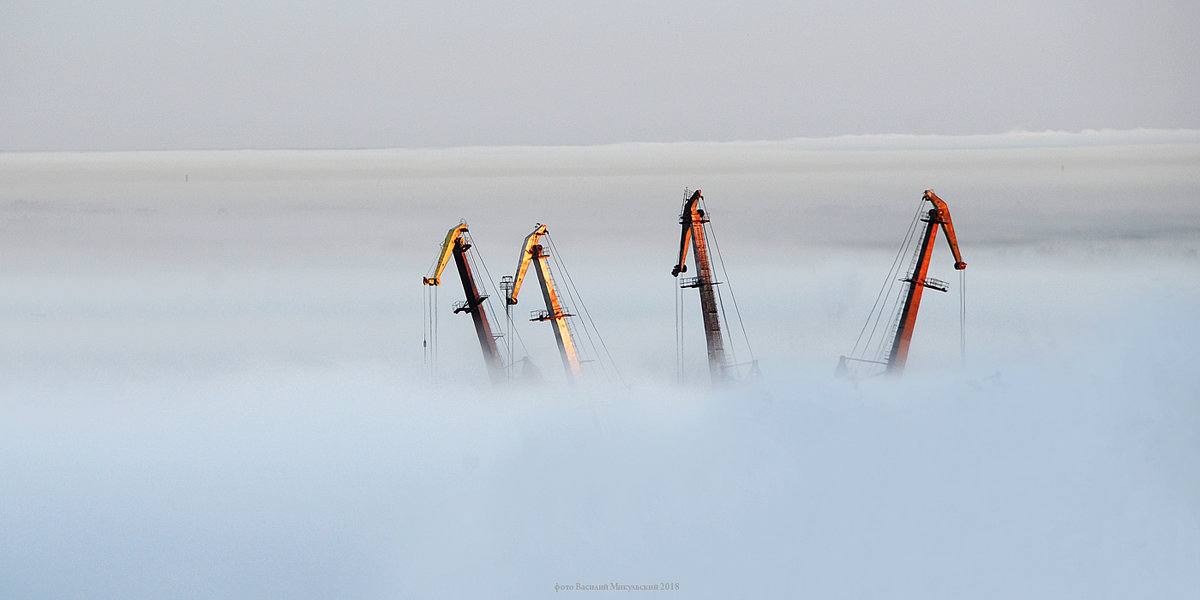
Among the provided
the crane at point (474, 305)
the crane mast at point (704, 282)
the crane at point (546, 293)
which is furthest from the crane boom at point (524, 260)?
the crane mast at point (704, 282)

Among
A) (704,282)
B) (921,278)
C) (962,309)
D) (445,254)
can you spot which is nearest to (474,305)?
(445,254)

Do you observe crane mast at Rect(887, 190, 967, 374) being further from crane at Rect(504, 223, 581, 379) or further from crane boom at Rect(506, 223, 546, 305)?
crane boom at Rect(506, 223, 546, 305)

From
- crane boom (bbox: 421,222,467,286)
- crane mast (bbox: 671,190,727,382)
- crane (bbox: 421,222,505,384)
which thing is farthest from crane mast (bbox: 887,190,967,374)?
crane boom (bbox: 421,222,467,286)

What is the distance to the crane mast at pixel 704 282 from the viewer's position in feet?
26.5

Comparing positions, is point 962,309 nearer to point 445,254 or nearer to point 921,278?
point 921,278

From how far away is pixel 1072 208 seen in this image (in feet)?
26.8

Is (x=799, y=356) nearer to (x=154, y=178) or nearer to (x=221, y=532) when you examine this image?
(x=221, y=532)

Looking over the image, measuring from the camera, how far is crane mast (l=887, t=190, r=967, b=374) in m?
7.99

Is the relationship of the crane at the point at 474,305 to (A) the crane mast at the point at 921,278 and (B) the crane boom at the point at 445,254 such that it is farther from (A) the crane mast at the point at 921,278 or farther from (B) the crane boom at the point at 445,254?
(A) the crane mast at the point at 921,278

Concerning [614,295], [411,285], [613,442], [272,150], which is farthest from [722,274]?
[272,150]

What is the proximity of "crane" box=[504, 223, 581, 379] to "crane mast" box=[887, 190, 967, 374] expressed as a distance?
2109 millimetres

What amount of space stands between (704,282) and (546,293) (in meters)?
1.04

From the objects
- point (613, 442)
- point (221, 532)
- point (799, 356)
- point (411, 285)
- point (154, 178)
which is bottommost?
point (221, 532)

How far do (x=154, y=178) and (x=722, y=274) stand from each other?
3842 millimetres
